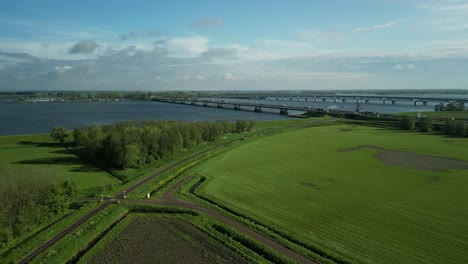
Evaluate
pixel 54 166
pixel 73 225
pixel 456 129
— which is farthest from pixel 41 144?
pixel 456 129

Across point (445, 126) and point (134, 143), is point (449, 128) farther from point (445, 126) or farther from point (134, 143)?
point (134, 143)

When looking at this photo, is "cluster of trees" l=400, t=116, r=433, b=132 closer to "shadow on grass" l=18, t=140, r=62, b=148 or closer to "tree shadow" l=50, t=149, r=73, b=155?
"tree shadow" l=50, t=149, r=73, b=155

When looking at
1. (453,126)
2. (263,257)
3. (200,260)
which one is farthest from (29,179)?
(453,126)

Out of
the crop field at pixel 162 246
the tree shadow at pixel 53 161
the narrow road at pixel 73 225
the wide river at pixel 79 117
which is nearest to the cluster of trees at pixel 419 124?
the wide river at pixel 79 117

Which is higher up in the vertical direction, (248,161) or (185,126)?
(185,126)

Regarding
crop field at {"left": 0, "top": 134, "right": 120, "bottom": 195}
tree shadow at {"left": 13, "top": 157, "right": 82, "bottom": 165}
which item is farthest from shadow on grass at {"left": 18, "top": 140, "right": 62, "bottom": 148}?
tree shadow at {"left": 13, "top": 157, "right": 82, "bottom": 165}

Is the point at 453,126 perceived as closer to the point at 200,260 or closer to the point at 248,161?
the point at 248,161

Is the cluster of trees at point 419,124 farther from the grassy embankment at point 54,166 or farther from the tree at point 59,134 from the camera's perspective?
the tree at point 59,134
